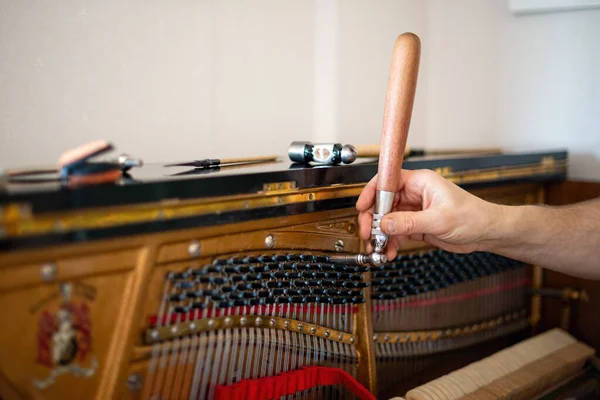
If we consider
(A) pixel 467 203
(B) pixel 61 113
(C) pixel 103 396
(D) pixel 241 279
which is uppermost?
(B) pixel 61 113

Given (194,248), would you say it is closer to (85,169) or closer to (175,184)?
(175,184)

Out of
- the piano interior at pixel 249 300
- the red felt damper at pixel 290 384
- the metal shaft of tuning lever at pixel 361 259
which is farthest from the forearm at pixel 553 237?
the red felt damper at pixel 290 384

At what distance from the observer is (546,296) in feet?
8.85

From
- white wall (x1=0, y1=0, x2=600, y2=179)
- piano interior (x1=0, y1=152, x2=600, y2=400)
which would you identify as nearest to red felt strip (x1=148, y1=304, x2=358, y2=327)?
piano interior (x1=0, y1=152, x2=600, y2=400)

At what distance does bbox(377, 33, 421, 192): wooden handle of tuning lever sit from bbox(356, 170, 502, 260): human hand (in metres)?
0.08

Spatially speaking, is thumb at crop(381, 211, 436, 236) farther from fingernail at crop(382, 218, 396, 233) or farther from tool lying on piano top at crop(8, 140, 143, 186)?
tool lying on piano top at crop(8, 140, 143, 186)

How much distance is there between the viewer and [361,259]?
161cm

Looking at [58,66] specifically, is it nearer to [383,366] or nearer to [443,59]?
[383,366]

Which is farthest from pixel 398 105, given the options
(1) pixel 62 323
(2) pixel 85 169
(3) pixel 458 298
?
(3) pixel 458 298

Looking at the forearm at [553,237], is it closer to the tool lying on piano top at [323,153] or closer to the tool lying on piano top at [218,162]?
the tool lying on piano top at [323,153]

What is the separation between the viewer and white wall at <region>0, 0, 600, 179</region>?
1847mm

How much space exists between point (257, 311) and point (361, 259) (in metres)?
0.31

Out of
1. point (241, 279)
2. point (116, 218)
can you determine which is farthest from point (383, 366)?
point (116, 218)

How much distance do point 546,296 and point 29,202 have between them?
2.30 meters
